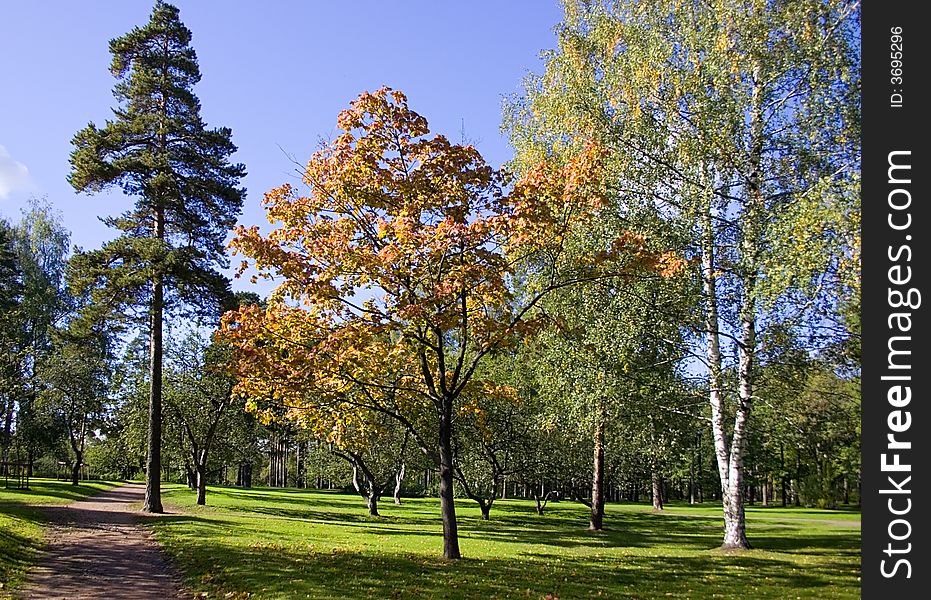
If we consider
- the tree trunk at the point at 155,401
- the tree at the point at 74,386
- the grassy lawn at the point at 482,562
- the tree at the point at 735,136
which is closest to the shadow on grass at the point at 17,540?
the grassy lawn at the point at 482,562

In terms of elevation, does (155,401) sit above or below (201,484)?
above

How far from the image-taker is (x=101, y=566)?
496 inches

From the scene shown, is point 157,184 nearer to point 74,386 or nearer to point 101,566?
point 101,566

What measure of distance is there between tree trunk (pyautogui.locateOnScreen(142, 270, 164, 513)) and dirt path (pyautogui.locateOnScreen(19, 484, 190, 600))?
11.7 feet

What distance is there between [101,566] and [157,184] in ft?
46.8

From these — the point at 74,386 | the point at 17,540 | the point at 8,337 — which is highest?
the point at 8,337

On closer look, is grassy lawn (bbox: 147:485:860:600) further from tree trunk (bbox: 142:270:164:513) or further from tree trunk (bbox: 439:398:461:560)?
tree trunk (bbox: 142:270:164:513)

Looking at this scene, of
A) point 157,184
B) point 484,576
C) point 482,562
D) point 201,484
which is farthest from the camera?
point 201,484

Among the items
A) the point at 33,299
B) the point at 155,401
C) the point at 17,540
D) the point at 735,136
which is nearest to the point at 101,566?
the point at 17,540

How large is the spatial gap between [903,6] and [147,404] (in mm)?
34804

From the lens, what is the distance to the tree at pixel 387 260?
12.8 metres

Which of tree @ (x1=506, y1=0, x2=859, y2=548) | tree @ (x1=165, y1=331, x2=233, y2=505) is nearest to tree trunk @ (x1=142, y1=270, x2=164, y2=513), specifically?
tree @ (x1=165, y1=331, x2=233, y2=505)

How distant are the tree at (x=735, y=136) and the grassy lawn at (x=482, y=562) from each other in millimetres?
3426

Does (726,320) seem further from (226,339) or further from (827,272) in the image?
(226,339)
